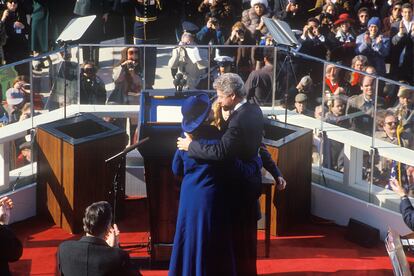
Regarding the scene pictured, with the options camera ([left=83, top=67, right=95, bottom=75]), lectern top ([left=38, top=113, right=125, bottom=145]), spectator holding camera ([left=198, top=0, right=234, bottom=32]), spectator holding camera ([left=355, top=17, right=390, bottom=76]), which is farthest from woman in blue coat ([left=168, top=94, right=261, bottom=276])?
spectator holding camera ([left=198, top=0, right=234, bottom=32])

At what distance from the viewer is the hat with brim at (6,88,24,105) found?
9609 millimetres

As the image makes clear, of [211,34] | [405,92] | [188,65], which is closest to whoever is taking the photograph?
[405,92]

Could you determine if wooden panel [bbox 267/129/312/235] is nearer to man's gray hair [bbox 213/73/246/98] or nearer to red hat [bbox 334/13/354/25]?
man's gray hair [bbox 213/73/246/98]

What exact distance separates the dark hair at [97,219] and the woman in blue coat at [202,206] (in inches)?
44.6

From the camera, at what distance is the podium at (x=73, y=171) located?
9031 millimetres

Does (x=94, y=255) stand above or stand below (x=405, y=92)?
below

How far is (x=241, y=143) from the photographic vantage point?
6852 mm

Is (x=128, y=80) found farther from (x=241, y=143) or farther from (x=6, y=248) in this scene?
(x=6, y=248)

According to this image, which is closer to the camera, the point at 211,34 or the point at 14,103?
the point at 14,103

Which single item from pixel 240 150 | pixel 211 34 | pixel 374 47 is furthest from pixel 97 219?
pixel 374 47

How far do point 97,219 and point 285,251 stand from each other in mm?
3289

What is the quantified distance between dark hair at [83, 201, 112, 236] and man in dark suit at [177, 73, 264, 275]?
1076mm

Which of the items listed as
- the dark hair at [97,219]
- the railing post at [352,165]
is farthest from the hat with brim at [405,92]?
the dark hair at [97,219]

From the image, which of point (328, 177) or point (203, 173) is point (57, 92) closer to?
point (328, 177)
